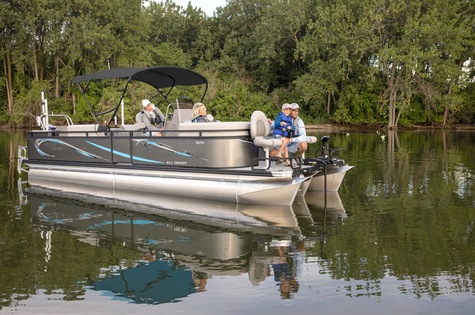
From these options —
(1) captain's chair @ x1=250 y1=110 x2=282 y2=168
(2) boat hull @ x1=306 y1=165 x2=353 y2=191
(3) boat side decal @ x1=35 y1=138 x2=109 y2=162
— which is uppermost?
(1) captain's chair @ x1=250 y1=110 x2=282 y2=168

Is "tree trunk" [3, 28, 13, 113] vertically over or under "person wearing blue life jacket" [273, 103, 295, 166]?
over

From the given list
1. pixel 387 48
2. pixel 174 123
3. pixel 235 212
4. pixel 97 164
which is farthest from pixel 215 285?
pixel 387 48

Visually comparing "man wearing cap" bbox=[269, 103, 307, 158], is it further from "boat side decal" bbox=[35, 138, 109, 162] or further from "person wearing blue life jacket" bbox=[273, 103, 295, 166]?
"boat side decal" bbox=[35, 138, 109, 162]

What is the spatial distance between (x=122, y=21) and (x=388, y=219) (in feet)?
129

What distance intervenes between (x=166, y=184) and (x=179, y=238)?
9.82 ft

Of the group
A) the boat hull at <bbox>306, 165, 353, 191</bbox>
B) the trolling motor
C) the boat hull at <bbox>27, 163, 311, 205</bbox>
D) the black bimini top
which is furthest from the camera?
the black bimini top

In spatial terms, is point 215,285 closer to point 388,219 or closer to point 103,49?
point 388,219

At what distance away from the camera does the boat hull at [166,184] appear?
968 centimetres

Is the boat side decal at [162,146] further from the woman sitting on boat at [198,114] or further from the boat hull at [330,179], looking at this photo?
the boat hull at [330,179]

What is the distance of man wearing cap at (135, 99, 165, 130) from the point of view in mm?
12090

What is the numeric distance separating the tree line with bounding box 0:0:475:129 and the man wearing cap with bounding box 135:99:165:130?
90.8 ft

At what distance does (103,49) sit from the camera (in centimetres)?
4200

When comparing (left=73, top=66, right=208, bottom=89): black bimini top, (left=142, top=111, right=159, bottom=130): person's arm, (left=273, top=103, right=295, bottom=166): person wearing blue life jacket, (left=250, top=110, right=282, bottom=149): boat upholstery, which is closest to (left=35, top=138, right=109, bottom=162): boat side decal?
(left=142, top=111, right=159, bottom=130): person's arm

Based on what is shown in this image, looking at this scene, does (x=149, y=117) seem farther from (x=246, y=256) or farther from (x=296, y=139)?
(x=246, y=256)
